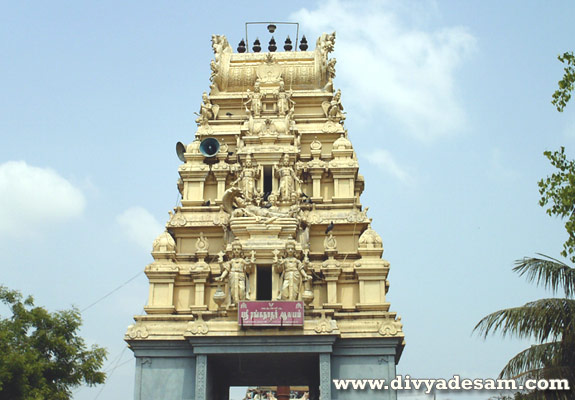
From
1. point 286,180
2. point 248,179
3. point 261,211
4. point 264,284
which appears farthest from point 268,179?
point 264,284

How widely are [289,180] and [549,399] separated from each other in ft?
62.7

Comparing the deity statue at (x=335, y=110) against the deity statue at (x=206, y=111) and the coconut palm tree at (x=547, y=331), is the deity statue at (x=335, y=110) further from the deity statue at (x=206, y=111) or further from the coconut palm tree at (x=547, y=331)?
the coconut palm tree at (x=547, y=331)

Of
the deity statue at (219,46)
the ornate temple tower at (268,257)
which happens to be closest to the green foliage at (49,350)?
the ornate temple tower at (268,257)

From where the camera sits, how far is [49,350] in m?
29.2

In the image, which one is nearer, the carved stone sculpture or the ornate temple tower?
the ornate temple tower

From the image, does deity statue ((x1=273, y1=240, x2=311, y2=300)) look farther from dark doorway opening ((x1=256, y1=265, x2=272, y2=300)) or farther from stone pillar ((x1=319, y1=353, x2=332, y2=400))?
stone pillar ((x1=319, y1=353, x2=332, y2=400))

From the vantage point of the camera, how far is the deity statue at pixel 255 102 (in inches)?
1428

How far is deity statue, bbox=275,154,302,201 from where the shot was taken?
108 ft

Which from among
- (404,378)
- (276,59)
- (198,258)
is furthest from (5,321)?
(276,59)

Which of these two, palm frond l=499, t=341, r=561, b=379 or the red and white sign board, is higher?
the red and white sign board

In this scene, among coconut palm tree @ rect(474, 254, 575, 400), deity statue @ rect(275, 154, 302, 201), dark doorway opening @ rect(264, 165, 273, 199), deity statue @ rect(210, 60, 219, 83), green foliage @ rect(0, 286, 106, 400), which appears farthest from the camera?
deity statue @ rect(210, 60, 219, 83)

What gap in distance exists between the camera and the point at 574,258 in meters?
15.8

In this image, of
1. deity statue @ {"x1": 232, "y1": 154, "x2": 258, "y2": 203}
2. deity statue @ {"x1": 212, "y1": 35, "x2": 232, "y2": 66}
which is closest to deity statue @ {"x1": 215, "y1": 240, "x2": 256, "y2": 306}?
deity statue @ {"x1": 232, "y1": 154, "x2": 258, "y2": 203}

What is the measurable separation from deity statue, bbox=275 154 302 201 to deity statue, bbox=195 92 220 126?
5708 mm
